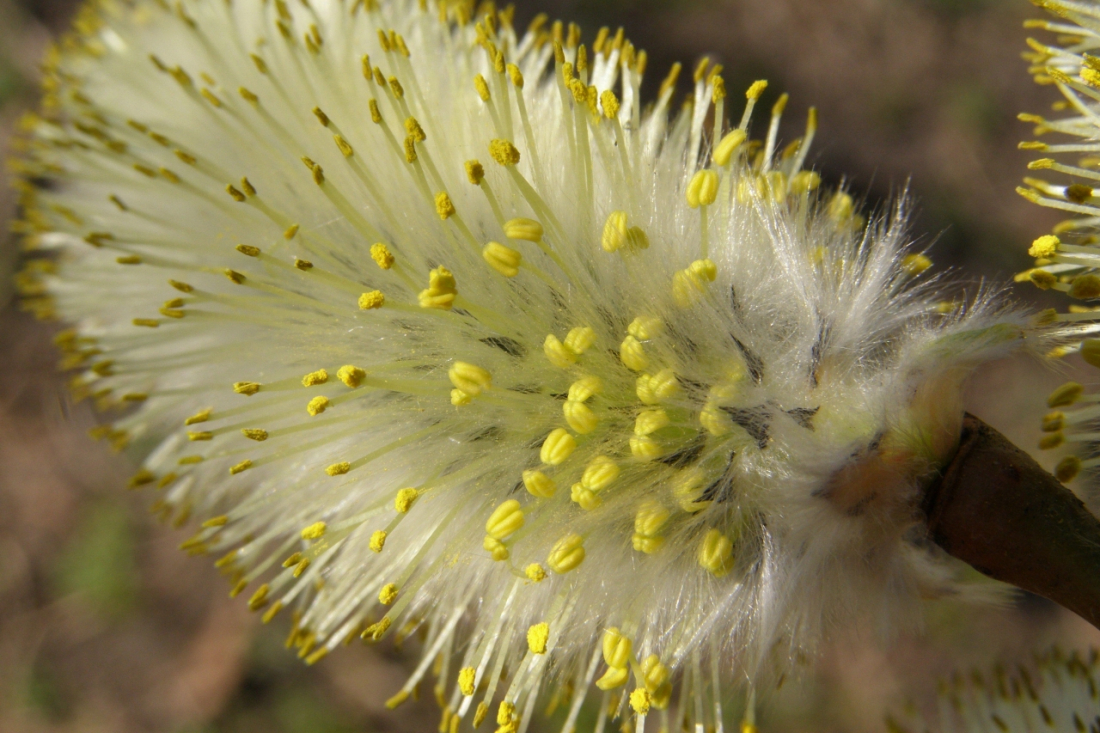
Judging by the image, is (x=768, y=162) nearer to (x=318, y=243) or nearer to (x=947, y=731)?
(x=318, y=243)

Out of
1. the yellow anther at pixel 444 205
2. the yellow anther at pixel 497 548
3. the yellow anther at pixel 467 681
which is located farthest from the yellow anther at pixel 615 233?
the yellow anther at pixel 467 681

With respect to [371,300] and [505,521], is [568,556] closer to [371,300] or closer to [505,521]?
[505,521]

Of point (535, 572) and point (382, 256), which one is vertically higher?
point (382, 256)

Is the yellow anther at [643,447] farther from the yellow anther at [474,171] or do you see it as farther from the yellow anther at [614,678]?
the yellow anther at [474,171]

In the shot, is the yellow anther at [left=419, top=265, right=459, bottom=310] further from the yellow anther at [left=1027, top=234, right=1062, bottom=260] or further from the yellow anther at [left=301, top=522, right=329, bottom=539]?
the yellow anther at [left=1027, top=234, right=1062, bottom=260]

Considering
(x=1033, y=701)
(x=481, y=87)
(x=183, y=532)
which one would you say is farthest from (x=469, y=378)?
(x=183, y=532)

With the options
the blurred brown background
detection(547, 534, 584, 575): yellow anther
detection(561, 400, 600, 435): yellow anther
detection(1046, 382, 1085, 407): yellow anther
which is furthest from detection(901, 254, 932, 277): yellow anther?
the blurred brown background
